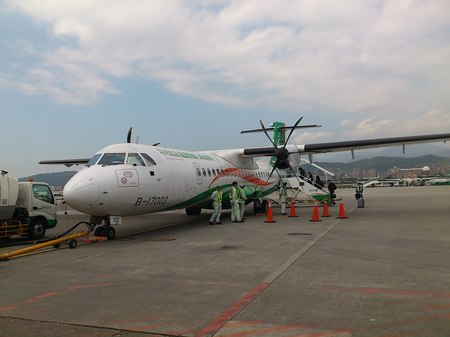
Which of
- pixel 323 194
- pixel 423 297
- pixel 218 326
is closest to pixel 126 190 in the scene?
pixel 218 326

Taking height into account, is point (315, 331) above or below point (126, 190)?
below

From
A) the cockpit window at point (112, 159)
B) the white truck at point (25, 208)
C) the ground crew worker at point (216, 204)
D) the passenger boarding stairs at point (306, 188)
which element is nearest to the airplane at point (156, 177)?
the cockpit window at point (112, 159)

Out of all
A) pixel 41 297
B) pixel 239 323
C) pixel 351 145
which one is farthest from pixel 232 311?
pixel 351 145

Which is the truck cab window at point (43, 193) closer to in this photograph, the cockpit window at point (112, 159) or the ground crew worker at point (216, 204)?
the cockpit window at point (112, 159)

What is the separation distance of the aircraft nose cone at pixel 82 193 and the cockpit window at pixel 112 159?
42.0 inches

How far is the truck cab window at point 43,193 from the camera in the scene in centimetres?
1297

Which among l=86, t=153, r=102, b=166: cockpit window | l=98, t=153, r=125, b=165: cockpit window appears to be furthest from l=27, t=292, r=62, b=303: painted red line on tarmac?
l=86, t=153, r=102, b=166: cockpit window

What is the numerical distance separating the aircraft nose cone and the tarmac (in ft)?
4.02

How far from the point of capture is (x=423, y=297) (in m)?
5.21

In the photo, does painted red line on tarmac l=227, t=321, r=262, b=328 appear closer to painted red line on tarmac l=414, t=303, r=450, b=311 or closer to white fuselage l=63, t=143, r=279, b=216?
painted red line on tarmac l=414, t=303, r=450, b=311

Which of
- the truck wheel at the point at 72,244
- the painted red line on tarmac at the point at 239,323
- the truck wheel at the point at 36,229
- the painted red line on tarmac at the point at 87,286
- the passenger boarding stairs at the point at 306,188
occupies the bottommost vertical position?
the painted red line on tarmac at the point at 239,323

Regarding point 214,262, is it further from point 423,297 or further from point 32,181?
point 32,181

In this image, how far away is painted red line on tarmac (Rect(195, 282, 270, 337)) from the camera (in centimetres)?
430

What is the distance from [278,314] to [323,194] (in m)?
17.6
